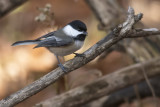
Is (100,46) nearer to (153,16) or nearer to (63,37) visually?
(63,37)

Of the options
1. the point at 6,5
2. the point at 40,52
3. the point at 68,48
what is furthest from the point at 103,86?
the point at 40,52

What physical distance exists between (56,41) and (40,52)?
1656 mm

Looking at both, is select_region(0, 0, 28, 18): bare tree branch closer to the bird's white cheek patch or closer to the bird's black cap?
the bird's white cheek patch

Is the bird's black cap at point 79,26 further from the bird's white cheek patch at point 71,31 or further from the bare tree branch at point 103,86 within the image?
the bare tree branch at point 103,86

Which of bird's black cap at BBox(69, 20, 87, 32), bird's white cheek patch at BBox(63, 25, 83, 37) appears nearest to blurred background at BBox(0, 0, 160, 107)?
bird's white cheek patch at BBox(63, 25, 83, 37)

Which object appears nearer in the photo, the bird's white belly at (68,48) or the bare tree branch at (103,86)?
the bird's white belly at (68,48)

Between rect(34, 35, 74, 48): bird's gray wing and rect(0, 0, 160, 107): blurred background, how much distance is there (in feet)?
2.68

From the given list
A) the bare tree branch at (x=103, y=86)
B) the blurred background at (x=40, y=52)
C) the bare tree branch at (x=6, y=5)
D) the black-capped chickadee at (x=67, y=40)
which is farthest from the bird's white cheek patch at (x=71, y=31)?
the bare tree branch at (x=6, y=5)

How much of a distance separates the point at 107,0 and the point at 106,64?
117cm

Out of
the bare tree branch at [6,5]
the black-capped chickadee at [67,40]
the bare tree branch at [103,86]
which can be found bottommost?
the bare tree branch at [103,86]

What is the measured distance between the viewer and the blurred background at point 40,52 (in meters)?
3.23

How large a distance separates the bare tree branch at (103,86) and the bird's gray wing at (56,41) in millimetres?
567

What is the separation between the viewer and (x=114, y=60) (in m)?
3.79

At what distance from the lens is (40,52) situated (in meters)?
3.53
